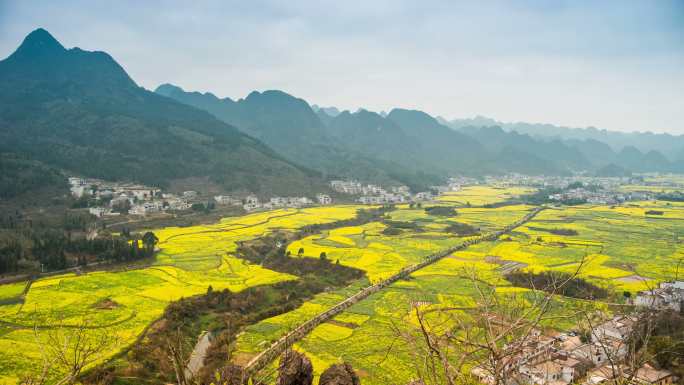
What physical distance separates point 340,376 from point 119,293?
1025 inches

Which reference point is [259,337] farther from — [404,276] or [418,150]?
[418,150]

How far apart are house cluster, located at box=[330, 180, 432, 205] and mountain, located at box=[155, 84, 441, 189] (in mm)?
8069

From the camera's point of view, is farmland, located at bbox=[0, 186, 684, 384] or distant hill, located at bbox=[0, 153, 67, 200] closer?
farmland, located at bbox=[0, 186, 684, 384]

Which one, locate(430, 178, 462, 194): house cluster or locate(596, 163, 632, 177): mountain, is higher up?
locate(596, 163, 632, 177): mountain

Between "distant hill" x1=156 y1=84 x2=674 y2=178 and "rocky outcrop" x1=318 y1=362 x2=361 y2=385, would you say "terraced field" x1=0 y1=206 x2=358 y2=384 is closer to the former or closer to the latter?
"rocky outcrop" x1=318 y1=362 x2=361 y2=385

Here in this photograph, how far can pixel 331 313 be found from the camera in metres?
27.8

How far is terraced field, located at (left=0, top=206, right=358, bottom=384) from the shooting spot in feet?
68.0

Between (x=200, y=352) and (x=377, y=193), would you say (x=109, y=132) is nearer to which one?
(x=377, y=193)

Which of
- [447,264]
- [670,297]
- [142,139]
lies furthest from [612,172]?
[142,139]

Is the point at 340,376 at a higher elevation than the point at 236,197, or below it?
higher

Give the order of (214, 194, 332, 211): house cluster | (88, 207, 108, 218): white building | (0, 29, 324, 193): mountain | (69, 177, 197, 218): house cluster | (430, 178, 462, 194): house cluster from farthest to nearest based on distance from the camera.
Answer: (430, 178, 462, 194): house cluster → (0, 29, 324, 193): mountain → (214, 194, 332, 211): house cluster → (69, 177, 197, 218): house cluster → (88, 207, 108, 218): white building

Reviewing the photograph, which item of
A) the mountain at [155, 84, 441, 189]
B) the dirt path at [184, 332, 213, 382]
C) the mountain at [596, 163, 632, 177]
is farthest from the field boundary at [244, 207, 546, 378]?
the mountain at [596, 163, 632, 177]

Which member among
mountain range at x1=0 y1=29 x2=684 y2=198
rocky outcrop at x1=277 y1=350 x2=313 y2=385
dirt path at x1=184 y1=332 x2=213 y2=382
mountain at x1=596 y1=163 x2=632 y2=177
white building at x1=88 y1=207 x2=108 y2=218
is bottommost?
dirt path at x1=184 y1=332 x2=213 y2=382

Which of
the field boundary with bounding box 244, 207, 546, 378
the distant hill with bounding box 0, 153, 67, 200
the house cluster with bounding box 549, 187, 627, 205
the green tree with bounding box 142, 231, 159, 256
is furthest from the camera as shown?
the house cluster with bounding box 549, 187, 627, 205
